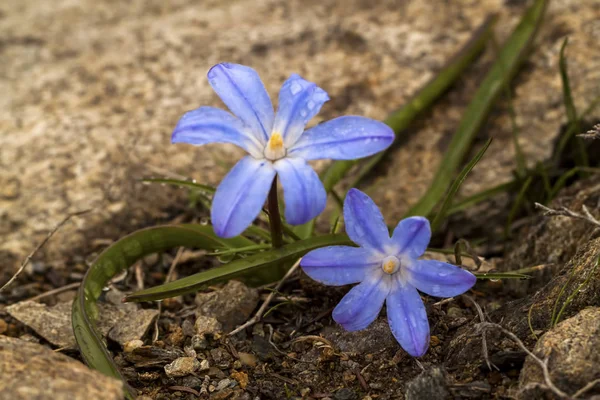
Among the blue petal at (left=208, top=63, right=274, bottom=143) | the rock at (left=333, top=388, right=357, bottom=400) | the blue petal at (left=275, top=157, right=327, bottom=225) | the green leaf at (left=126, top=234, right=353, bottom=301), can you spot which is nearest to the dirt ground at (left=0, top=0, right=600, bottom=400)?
the rock at (left=333, top=388, right=357, bottom=400)

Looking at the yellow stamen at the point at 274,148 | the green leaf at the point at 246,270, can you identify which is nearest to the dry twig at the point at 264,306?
the green leaf at the point at 246,270

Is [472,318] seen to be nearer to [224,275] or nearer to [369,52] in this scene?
[224,275]

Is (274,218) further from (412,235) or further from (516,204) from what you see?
(516,204)

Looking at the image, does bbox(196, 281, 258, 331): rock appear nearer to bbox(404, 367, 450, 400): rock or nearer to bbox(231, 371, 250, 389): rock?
bbox(231, 371, 250, 389): rock

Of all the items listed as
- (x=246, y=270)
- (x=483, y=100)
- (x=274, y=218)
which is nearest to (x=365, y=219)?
(x=274, y=218)

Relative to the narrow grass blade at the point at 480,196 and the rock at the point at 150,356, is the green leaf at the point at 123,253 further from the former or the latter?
the narrow grass blade at the point at 480,196

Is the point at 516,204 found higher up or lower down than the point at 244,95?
lower down

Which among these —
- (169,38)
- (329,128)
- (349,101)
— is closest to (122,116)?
(169,38)
